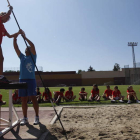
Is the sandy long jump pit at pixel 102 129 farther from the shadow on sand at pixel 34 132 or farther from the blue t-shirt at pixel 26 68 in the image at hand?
the blue t-shirt at pixel 26 68

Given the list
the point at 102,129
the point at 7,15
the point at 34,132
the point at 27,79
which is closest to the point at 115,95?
the point at 102,129

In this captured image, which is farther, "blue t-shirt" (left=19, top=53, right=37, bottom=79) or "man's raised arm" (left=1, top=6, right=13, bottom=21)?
"blue t-shirt" (left=19, top=53, right=37, bottom=79)

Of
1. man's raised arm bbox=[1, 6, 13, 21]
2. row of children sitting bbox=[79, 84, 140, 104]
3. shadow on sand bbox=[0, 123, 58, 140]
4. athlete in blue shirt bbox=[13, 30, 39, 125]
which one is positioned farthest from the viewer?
row of children sitting bbox=[79, 84, 140, 104]

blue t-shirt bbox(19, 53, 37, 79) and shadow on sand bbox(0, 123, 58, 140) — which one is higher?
blue t-shirt bbox(19, 53, 37, 79)

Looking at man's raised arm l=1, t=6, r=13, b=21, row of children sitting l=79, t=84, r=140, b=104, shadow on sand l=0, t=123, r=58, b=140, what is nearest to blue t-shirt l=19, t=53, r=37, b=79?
man's raised arm l=1, t=6, r=13, b=21

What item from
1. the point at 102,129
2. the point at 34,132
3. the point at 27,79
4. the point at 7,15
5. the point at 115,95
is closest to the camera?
the point at 34,132

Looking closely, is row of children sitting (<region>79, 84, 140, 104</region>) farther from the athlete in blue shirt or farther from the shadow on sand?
the shadow on sand

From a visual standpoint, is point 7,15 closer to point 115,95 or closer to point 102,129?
point 102,129

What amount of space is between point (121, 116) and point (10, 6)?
4.16m

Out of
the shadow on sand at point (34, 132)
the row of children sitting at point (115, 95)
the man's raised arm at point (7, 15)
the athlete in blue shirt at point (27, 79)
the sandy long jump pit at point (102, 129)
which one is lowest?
the sandy long jump pit at point (102, 129)

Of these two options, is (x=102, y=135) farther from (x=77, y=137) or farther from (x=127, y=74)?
(x=127, y=74)

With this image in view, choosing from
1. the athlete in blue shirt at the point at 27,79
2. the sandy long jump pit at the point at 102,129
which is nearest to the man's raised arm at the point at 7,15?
the athlete in blue shirt at the point at 27,79

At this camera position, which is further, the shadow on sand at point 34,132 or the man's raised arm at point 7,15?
the man's raised arm at point 7,15

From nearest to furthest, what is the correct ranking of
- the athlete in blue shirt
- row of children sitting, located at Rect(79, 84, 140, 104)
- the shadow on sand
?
the shadow on sand → the athlete in blue shirt → row of children sitting, located at Rect(79, 84, 140, 104)
